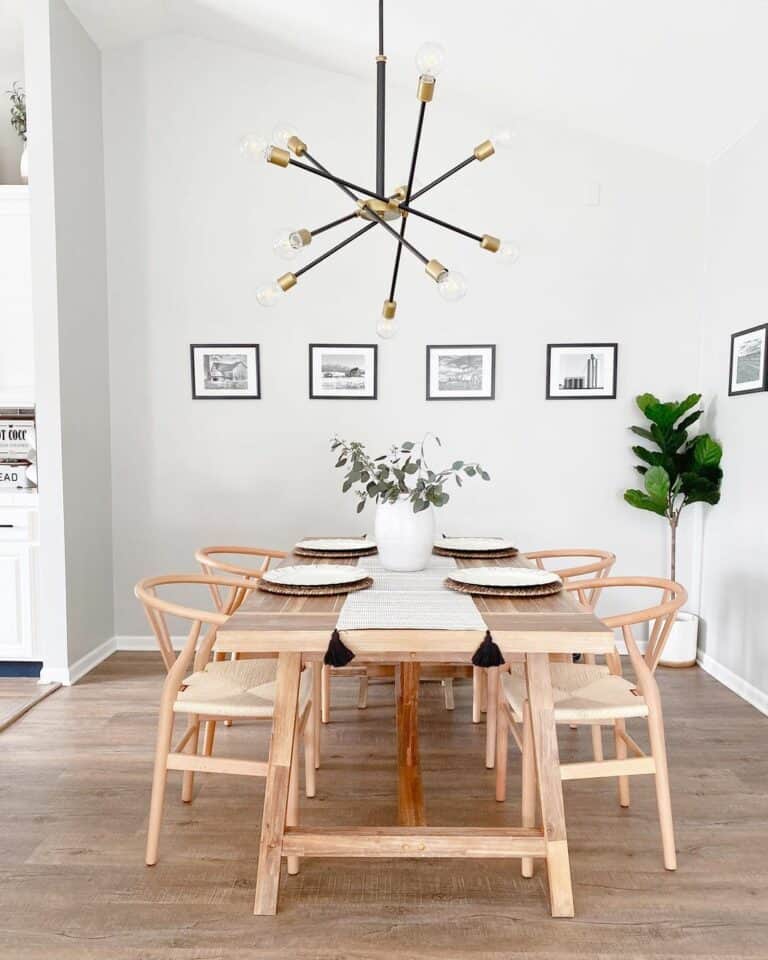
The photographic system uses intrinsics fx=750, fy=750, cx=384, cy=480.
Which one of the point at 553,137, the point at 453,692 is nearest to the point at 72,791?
the point at 453,692

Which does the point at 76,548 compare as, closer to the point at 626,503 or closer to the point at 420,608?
the point at 420,608

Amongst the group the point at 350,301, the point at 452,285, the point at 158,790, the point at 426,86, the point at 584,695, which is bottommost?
the point at 158,790

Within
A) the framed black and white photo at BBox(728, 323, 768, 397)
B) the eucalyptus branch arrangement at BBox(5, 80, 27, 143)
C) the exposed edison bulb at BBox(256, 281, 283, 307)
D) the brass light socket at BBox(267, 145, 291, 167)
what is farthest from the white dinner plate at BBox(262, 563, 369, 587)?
the eucalyptus branch arrangement at BBox(5, 80, 27, 143)

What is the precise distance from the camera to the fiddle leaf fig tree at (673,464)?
3.78 metres

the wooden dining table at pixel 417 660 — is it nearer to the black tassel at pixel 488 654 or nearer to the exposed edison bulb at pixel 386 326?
the black tassel at pixel 488 654

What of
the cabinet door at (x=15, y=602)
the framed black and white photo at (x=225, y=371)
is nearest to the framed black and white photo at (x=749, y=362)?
the framed black and white photo at (x=225, y=371)

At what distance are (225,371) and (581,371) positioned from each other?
1.97m

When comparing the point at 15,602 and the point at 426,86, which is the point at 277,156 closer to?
the point at 426,86

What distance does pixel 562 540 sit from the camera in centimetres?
420

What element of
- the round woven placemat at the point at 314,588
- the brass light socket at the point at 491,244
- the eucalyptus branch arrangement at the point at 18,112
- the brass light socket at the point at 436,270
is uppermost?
the eucalyptus branch arrangement at the point at 18,112

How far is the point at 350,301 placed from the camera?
4.13m

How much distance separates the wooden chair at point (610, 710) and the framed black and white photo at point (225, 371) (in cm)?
234

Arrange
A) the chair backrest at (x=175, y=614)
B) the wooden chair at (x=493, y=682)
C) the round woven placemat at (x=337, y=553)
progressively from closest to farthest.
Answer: the chair backrest at (x=175, y=614) < the wooden chair at (x=493, y=682) < the round woven placemat at (x=337, y=553)

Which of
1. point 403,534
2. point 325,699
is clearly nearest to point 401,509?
point 403,534
